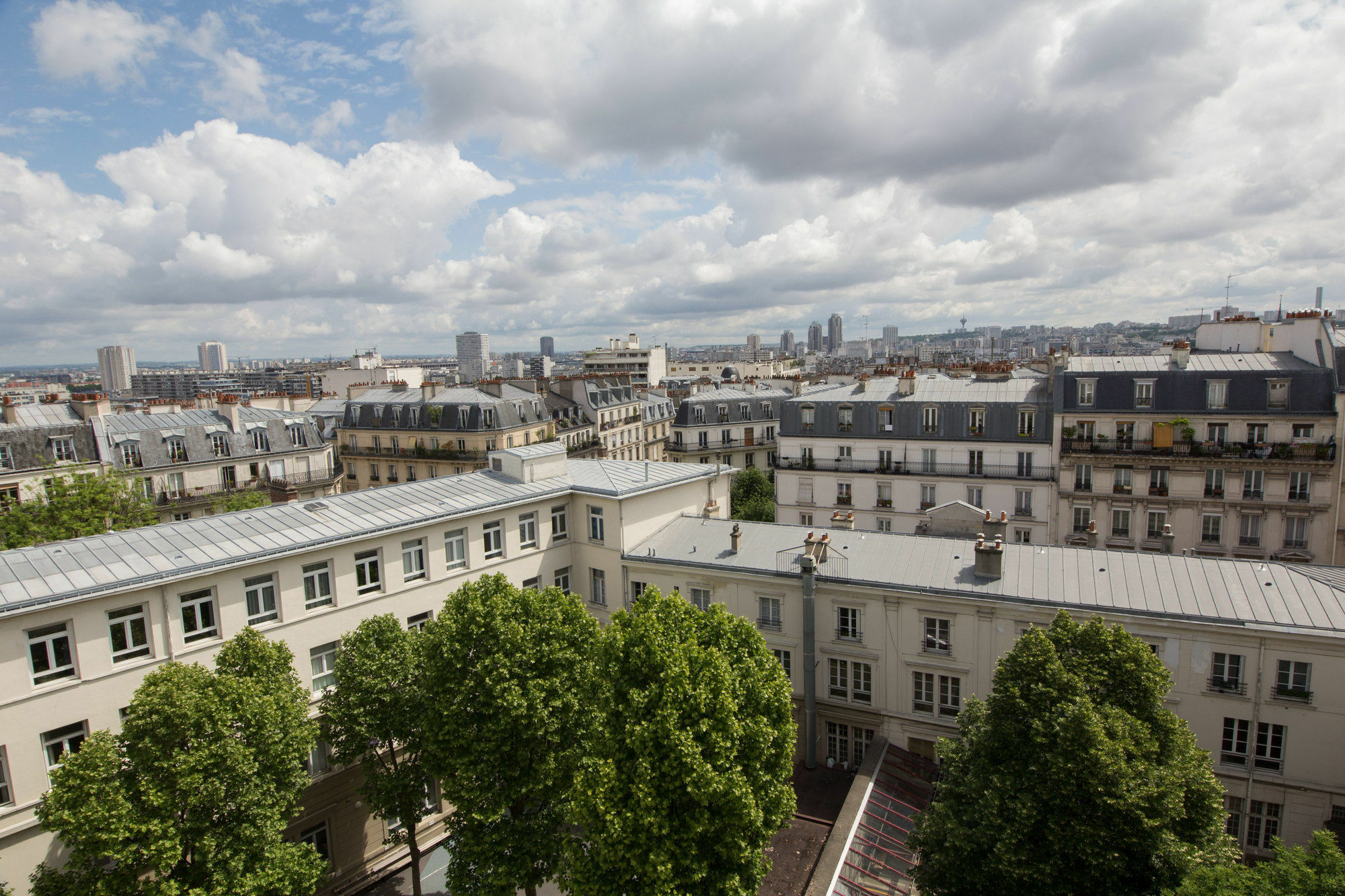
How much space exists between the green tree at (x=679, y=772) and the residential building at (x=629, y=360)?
127413 mm

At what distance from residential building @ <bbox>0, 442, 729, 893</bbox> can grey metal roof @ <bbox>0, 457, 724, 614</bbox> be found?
61 mm

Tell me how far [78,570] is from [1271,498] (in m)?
50.3

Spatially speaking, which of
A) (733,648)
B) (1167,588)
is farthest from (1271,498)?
(733,648)

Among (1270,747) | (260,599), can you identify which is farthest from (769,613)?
(260,599)

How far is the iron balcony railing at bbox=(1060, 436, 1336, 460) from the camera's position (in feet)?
117

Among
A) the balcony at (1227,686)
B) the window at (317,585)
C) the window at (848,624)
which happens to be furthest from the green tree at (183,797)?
the balcony at (1227,686)

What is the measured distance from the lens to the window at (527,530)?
29.3 metres

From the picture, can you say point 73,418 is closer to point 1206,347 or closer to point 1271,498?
point 1271,498

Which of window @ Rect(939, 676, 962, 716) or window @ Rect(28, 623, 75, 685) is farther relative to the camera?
window @ Rect(939, 676, 962, 716)

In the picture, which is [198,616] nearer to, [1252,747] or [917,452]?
[1252,747]

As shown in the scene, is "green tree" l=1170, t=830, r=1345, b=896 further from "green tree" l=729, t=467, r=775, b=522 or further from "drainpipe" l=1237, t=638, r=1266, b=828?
"green tree" l=729, t=467, r=775, b=522

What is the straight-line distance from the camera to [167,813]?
15438 mm

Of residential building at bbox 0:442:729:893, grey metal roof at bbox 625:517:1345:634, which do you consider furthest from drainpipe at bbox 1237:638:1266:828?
residential building at bbox 0:442:729:893

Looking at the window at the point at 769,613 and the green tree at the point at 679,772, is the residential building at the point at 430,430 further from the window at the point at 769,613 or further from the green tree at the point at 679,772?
the green tree at the point at 679,772
